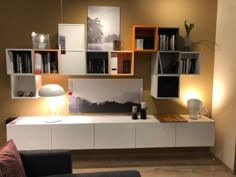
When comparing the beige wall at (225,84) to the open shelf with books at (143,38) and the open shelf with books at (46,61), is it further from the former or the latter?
the open shelf with books at (46,61)

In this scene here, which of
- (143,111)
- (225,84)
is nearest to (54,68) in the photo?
(143,111)

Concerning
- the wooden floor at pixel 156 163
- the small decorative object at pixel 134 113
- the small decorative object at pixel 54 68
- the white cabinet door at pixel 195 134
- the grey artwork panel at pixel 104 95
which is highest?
the small decorative object at pixel 54 68

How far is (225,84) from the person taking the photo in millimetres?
3111

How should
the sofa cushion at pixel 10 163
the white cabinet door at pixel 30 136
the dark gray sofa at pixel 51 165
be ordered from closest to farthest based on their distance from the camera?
the sofa cushion at pixel 10 163 → the dark gray sofa at pixel 51 165 → the white cabinet door at pixel 30 136

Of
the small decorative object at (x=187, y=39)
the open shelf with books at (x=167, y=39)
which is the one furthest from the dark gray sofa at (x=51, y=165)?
the small decorative object at (x=187, y=39)

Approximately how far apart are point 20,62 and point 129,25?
1609 mm

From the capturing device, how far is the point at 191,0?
3324 mm

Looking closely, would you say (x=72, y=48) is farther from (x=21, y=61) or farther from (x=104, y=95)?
(x=104, y=95)

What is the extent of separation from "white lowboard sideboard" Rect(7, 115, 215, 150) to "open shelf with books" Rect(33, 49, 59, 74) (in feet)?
2.21

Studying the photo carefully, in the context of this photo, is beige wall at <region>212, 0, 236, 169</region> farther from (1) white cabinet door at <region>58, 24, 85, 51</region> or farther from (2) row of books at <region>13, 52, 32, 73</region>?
(2) row of books at <region>13, 52, 32, 73</region>

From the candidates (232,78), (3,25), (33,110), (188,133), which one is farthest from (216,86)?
(3,25)

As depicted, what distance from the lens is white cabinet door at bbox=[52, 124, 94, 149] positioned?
2928mm

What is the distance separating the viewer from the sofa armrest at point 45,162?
6.63 feet

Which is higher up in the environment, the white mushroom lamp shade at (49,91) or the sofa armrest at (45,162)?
the white mushroom lamp shade at (49,91)
